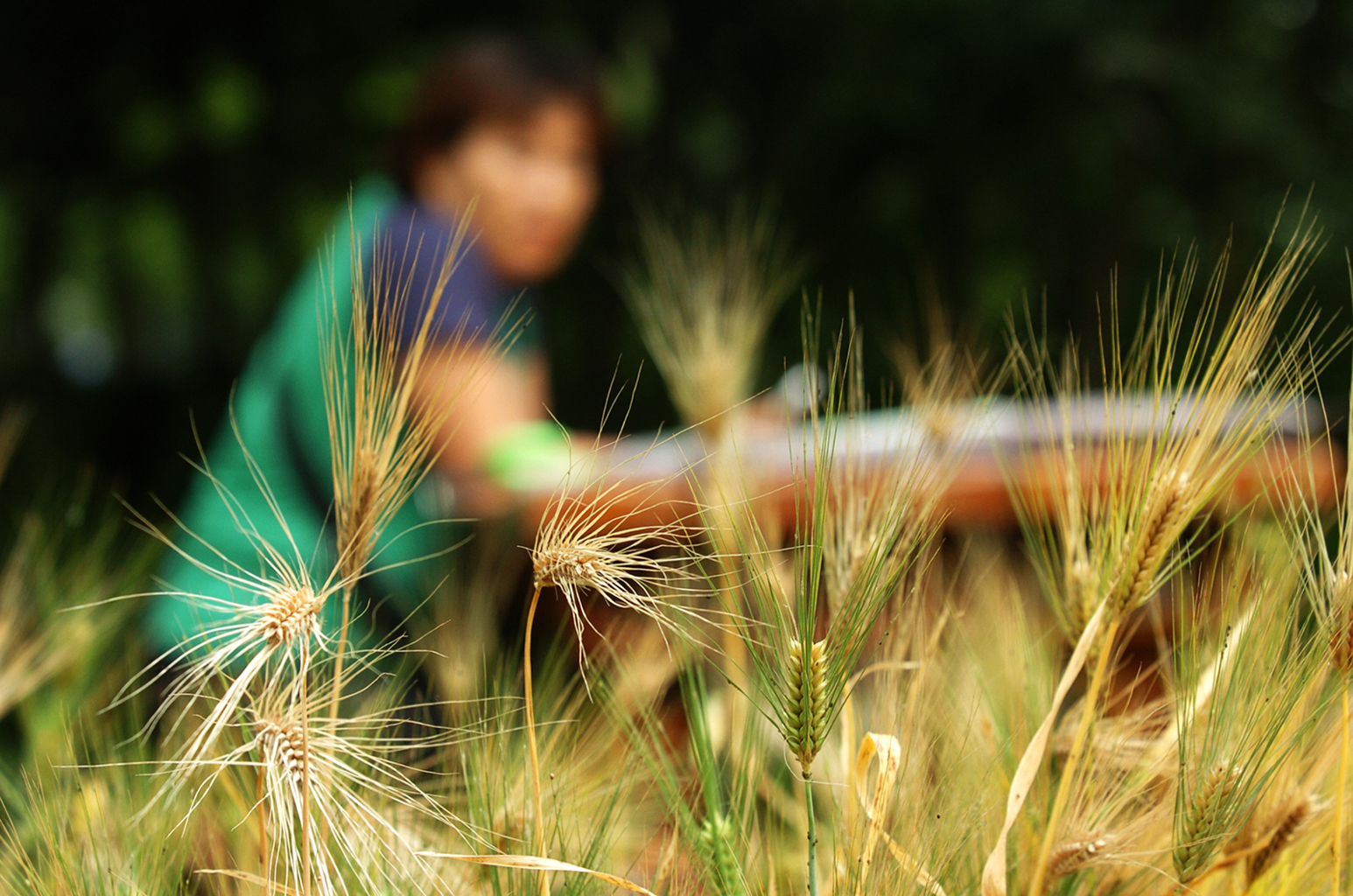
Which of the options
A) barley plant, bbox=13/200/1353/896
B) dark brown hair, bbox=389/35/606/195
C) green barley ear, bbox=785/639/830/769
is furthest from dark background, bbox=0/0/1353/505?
green barley ear, bbox=785/639/830/769

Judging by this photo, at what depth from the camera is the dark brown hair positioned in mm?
1029

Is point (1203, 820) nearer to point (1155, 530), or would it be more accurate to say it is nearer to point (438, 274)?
point (1155, 530)

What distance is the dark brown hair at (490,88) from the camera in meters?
1.03

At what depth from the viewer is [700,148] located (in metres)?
4.62

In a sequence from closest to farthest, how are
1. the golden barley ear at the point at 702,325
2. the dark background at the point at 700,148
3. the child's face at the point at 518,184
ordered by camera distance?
the golden barley ear at the point at 702,325 → the child's face at the point at 518,184 → the dark background at the point at 700,148

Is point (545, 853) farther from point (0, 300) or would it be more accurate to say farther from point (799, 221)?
point (0, 300)

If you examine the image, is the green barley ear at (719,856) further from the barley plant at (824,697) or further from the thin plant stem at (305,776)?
the thin plant stem at (305,776)

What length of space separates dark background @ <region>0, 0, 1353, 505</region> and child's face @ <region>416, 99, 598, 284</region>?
6.79ft

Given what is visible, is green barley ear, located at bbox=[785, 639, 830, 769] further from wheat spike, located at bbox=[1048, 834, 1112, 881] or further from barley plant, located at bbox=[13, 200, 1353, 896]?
wheat spike, located at bbox=[1048, 834, 1112, 881]

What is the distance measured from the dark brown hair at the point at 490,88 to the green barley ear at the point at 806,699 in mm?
827

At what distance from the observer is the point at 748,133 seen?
455cm

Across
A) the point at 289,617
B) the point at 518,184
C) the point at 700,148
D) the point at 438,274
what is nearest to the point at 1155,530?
the point at 289,617

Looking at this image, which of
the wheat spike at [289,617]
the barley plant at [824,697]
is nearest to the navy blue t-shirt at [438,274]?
the barley plant at [824,697]

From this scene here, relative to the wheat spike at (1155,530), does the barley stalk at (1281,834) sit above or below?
below
